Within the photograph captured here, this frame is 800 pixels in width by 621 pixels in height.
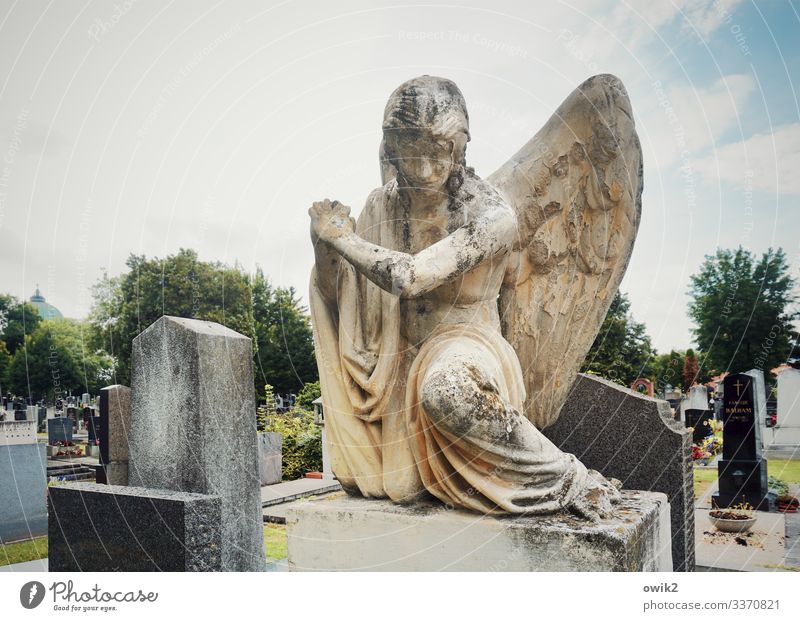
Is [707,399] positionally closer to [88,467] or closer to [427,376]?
[88,467]

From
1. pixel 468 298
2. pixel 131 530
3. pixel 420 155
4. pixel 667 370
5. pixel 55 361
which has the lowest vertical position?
pixel 131 530

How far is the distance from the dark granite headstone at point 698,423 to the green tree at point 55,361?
39.2 ft

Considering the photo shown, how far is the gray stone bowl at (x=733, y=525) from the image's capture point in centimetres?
710

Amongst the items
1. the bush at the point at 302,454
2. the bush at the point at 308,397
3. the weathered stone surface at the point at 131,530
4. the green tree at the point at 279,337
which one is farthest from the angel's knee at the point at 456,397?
the bush at the point at 308,397

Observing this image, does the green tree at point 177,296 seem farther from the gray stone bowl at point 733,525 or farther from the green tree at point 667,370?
the green tree at point 667,370

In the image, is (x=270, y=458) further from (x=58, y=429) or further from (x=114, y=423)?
(x=58, y=429)

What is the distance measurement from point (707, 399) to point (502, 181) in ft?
52.3

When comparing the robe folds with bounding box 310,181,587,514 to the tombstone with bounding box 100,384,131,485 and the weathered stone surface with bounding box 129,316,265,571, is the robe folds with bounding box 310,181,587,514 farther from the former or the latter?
the tombstone with bounding box 100,384,131,485

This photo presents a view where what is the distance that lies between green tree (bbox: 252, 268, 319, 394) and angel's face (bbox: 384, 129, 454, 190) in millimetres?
5216

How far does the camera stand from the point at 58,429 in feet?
46.5

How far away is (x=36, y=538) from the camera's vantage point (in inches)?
275

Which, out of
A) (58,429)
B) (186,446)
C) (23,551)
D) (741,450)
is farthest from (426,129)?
(58,429)

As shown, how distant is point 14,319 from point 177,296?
22.5 ft

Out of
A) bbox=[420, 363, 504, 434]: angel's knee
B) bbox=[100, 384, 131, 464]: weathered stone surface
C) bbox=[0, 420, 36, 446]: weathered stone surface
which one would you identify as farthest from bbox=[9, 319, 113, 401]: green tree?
bbox=[420, 363, 504, 434]: angel's knee
